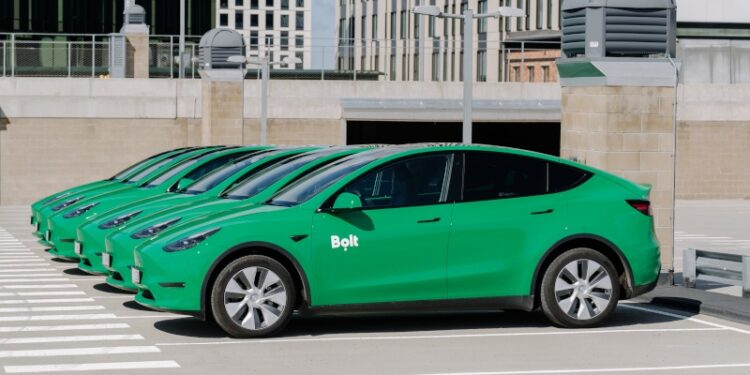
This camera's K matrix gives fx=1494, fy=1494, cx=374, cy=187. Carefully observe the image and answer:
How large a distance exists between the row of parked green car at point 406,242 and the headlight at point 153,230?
24 mm

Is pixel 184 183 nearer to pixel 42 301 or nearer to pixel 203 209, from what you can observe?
pixel 42 301

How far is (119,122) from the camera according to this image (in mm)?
42750

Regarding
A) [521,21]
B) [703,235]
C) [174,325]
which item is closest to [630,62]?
[174,325]

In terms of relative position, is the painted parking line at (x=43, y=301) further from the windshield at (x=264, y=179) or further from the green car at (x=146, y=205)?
the windshield at (x=264, y=179)

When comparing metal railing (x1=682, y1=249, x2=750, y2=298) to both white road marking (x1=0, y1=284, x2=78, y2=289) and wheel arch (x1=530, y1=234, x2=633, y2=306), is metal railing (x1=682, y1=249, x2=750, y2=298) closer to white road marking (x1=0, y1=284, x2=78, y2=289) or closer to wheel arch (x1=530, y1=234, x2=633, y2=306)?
wheel arch (x1=530, y1=234, x2=633, y2=306)

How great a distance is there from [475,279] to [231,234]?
2254 mm

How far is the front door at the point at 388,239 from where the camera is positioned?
41.9 feet

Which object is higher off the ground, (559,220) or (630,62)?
(630,62)

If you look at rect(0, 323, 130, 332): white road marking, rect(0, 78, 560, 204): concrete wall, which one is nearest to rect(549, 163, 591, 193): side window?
rect(0, 323, 130, 332): white road marking

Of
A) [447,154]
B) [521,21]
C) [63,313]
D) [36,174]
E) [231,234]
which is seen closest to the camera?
[231,234]

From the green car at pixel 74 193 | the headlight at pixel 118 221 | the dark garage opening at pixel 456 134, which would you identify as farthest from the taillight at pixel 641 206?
the dark garage opening at pixel 456 134

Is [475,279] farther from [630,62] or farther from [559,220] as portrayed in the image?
[630,62]

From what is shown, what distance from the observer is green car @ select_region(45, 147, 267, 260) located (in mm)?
19422

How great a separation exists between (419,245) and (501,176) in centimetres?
110
